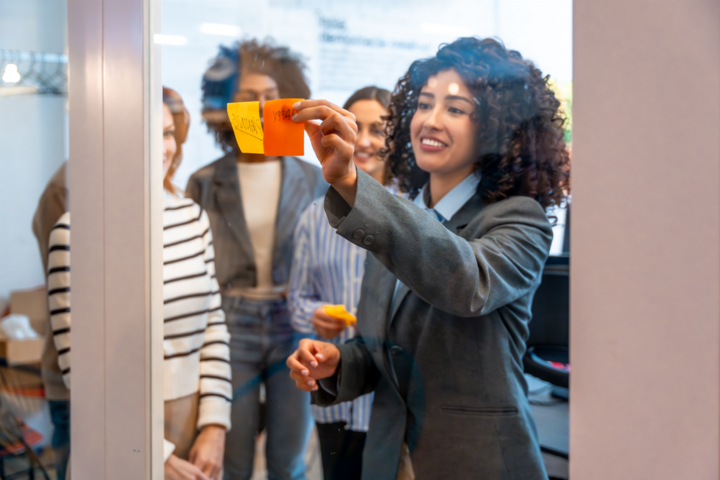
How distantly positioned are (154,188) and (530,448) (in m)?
0.77

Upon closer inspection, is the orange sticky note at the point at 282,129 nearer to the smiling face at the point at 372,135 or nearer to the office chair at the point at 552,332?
the smiling face at the point at 372,135

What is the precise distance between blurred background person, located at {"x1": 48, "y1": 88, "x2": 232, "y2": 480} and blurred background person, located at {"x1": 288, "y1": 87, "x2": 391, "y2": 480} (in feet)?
0.66

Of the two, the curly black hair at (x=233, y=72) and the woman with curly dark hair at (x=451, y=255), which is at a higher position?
the curly black hair at (x=233, y=72)

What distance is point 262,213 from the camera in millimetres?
1229

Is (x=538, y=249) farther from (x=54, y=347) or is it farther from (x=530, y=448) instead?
(x=54, y=347)

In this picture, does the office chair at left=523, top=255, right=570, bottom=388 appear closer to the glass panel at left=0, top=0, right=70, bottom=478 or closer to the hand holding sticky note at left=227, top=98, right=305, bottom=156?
the hand holding sticky note at left=227, top=98, right=305, bottom=156

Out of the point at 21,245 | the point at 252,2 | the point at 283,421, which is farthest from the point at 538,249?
the point at 21,245

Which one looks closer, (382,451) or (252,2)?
(382,451)

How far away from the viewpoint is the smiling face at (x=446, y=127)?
76 centimetres

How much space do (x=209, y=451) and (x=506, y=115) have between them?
3.03ft

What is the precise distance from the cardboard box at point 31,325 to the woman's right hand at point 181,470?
16.7 inches

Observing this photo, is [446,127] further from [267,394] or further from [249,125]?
[267,394]

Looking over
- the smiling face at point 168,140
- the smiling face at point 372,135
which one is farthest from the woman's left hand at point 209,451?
the smiling face at point 372,135

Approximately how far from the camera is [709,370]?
367 millimetres
